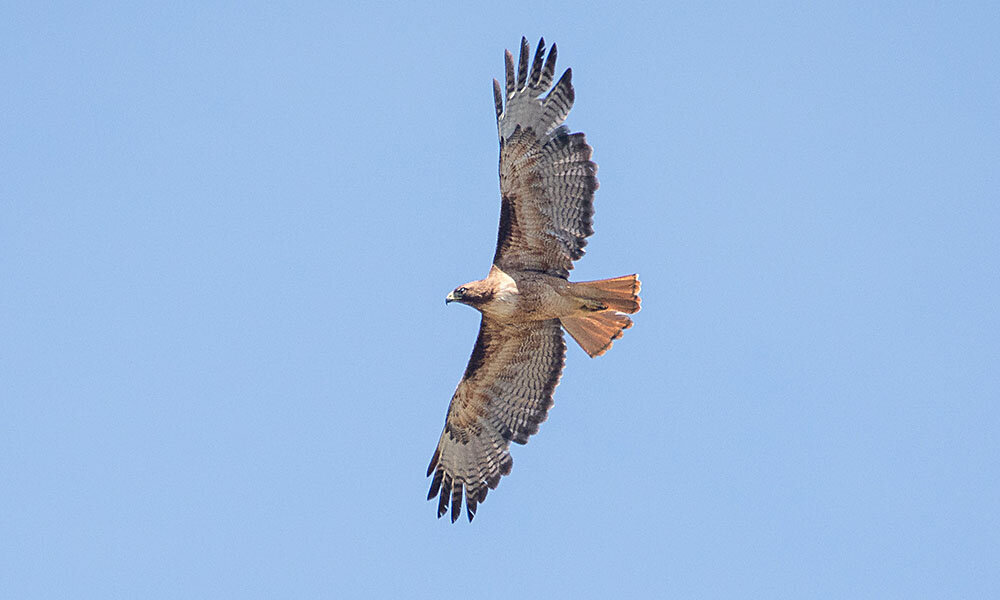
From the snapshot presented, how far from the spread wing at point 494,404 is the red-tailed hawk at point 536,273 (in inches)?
0.5

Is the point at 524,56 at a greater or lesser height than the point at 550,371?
greater

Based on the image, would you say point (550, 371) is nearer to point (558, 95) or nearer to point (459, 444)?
point (459, 444)

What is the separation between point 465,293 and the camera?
1152 centimetres

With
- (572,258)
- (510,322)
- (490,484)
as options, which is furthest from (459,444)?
(572,258)

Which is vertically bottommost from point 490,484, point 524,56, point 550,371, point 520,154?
point 490,484

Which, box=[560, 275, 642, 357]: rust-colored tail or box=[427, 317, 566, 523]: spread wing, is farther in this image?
box=[427, 317, 566, 523]: spread wing

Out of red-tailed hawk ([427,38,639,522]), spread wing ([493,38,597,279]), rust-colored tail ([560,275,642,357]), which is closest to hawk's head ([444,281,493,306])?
red-tailed hawk ([427,38,639,522])

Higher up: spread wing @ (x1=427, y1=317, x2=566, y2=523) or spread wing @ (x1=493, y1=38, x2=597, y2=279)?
spread wing @ (x1=493, y1=38, x2=597, y2=279)

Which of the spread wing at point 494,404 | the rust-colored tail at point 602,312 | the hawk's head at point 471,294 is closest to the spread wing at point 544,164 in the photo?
the rust-colored tail at point 602,312

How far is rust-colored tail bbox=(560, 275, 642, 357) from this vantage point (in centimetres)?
1121

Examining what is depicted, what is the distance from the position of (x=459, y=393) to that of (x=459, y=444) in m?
0.52

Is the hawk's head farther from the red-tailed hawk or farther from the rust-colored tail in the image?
the rust-colored tail

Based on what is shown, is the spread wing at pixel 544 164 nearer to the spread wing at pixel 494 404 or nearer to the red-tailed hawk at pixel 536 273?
the red-tailed hawk at pixel 536 273

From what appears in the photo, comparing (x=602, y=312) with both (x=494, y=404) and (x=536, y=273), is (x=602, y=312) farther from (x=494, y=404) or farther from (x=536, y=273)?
(x=494, y=404)
